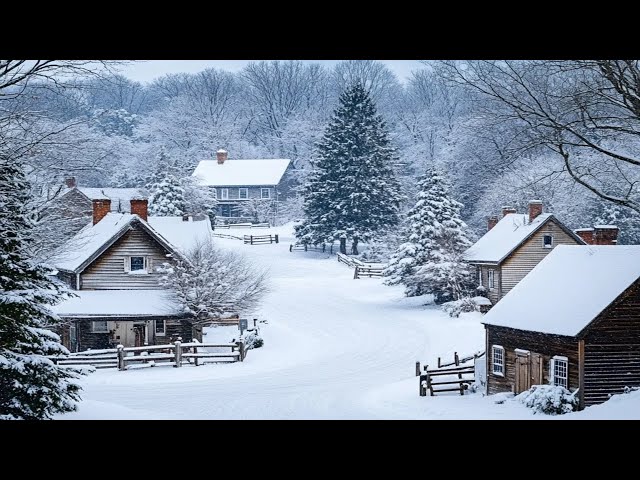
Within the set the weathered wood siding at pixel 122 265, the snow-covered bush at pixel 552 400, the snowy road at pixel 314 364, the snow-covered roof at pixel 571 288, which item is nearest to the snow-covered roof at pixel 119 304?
the weathered wood siding at pixel 122 265

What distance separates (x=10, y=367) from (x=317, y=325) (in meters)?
12.3

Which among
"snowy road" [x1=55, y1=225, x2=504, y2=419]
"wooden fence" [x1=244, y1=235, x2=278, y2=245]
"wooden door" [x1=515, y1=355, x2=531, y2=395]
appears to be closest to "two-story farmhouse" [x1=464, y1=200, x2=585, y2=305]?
"snowy road" [x1=55, y1=225, x2=504, y2=419]

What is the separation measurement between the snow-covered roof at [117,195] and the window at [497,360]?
968 centimetres

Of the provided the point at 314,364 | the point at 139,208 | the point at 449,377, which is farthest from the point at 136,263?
the point at 449,377

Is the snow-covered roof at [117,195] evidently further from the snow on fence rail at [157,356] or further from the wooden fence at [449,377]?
the wooden fence at [449,377]

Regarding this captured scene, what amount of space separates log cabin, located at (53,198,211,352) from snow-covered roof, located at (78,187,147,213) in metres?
0.50

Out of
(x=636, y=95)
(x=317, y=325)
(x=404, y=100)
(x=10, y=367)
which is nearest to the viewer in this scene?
(x=10, y=367)

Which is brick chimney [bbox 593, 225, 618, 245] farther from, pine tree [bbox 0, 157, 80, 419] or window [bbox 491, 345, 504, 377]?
pine tree [bbox 0, 157, 80, 419]

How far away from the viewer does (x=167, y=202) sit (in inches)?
876

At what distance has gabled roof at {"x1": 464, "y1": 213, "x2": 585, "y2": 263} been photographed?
61.9ft

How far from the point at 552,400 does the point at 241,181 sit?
12.0 meters

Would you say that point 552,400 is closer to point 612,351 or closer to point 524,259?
point 612,351
